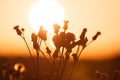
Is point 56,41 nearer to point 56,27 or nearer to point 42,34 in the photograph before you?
point 42,34

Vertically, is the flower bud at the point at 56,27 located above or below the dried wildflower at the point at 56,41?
above

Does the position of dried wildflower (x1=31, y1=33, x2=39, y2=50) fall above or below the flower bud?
below

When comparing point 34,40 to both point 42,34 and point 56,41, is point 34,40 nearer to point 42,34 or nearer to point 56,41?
point 42,34

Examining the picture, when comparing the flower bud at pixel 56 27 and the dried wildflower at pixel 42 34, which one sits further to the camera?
the flower bud at pixel 56 27

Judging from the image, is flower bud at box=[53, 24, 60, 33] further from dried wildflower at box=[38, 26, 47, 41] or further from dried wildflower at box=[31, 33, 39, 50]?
dried wildflower at box=[31, 33, 39, 50]

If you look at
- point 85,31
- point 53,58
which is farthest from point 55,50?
point 85,31

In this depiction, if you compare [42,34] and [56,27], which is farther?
[56,27]

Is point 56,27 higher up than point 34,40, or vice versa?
point 56,27

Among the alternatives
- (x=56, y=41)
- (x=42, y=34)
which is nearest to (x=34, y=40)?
(x=42, y=34)

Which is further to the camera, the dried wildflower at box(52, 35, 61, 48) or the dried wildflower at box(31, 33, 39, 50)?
the dried wildflower at box(31, 33, 39, 50)

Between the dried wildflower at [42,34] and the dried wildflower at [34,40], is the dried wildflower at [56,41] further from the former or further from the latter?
the dried wildflower at [34,40]

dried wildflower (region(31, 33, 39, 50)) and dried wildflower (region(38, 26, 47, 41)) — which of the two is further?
dried wildflower (region(31, 33, 39, 50))

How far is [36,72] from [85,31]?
2.50 ft

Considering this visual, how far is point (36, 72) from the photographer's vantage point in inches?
257
